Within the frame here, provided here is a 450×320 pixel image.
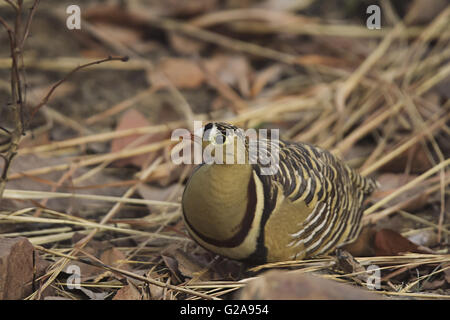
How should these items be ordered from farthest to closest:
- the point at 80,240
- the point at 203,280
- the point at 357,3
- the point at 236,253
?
the point at 357,3
the point at 80,240
the point at 203,280
the point at 236,253

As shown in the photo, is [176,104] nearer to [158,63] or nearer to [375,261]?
[158,63]

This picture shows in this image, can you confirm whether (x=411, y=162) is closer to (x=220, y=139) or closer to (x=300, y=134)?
(x=300, y=134)

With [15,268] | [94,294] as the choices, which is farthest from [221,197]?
[15,268]

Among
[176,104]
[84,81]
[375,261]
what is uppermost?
[84,81]

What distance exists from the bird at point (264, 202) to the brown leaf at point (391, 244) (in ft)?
0.50

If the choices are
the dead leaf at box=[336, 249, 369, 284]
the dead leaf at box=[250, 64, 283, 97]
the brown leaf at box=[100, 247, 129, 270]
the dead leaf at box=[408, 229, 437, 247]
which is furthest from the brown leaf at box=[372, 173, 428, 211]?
the brown leaf at box=[100, 247, 129, 270]

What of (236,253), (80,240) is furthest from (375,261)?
(80,240)

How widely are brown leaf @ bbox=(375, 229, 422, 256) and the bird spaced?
0.15 m

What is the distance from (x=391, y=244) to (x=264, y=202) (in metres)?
0.60

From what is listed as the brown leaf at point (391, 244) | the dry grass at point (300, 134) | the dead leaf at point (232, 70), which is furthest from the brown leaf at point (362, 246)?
the dead leaf at point (232, 70)

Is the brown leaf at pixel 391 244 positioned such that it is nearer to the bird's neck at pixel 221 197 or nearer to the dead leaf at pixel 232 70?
the bird's neck at pixel 221 197

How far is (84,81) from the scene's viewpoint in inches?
124

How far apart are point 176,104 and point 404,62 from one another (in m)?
1.30

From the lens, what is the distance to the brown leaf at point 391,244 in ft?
6.15
